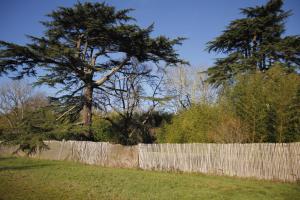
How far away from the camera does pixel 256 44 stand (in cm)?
2175

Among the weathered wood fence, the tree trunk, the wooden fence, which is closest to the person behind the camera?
the wooden fence

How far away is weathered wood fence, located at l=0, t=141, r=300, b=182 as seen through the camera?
12.7 meters

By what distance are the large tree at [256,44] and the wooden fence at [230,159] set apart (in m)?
6.96

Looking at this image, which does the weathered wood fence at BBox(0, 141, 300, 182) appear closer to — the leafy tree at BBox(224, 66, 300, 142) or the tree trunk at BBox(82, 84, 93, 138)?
the leafy tree at BBox(224, 66, 300, 142)

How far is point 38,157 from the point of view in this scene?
26219 mm

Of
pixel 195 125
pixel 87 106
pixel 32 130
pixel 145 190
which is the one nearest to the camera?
pixel 145 190

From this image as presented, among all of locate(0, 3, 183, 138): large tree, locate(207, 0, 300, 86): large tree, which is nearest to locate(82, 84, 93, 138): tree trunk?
locate(0, 3, 183, 138): large tree

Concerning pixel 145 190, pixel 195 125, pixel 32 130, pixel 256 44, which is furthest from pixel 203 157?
pixel 32 130

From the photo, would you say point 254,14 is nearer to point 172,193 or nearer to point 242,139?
point 242,139

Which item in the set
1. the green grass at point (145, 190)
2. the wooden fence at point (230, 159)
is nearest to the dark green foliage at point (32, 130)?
the wooden fence at point (230, 159)

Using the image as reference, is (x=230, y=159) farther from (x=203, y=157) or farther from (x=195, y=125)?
(x=195, y=125)

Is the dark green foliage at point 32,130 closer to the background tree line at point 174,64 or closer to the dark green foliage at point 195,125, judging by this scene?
the background tree line at point 174,64

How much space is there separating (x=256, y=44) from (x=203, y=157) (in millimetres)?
10562

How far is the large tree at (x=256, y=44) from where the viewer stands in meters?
19.5
